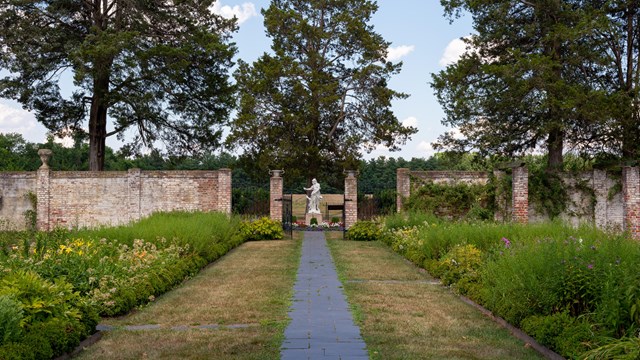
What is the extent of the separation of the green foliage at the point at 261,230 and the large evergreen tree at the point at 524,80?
9.60 m

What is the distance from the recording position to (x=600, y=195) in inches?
1018

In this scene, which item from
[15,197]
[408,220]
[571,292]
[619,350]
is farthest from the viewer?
[15,197]

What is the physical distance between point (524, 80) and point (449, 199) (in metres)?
5.60

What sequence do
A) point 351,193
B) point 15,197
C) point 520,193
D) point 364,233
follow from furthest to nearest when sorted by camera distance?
point 15,197, point 351,193, point 520,193, point 364,233

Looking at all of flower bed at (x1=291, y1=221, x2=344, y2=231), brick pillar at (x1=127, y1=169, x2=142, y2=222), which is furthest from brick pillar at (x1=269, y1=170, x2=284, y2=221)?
brick pillar at (x1=127, y1=169, x2=142, y2=222)

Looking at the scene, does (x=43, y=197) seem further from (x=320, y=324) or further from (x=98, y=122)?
(x=320, y=324)

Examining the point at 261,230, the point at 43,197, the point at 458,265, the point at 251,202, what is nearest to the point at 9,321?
the point at 458,265

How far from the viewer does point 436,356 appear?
693cm

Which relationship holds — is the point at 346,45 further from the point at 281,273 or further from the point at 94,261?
the point at 94,261

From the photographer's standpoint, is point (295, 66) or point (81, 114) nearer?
point (81, 114)

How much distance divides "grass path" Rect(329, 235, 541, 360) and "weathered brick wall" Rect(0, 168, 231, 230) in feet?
43.5

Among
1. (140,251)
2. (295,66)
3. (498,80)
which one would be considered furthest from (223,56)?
(140,251)

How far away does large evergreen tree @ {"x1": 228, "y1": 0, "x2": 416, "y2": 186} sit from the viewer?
118 feet

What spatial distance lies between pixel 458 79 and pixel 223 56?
10.8 meters
